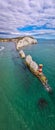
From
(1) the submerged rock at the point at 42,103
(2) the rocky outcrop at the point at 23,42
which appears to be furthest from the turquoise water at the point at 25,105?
(2) the rocky outcrop at the point at 23,42

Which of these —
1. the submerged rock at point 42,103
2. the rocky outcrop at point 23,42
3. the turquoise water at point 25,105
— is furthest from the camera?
the rocky outcrop at point 23,42

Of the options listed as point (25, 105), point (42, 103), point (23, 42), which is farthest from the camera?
point (23, 42)

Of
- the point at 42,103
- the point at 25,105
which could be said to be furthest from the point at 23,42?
the point at 25,105

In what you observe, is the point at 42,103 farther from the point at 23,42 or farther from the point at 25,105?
the point at 23,42

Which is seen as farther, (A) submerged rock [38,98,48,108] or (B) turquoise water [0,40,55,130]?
(A) submerged rock [38,98,48,108]

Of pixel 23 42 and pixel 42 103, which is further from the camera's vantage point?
pixel 23 42

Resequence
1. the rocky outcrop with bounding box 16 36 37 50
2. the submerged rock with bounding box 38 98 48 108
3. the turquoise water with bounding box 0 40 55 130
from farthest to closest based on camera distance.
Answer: the rocky outcrop with bounding box 16 36 37 50 → the submerged rock with bounding box 38 98 48 108 → the turquoise water with bounding box 0 40 55 130

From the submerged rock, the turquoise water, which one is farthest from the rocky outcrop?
the submerged rock

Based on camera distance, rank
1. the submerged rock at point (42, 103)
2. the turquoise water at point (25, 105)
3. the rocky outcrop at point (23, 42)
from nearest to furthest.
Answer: the turquoise water at point (25, 105) → the submerged rock at point (42, 103) → the rocky outcrop at point (23, 42)

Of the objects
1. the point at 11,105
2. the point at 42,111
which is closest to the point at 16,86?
the point at 11,105

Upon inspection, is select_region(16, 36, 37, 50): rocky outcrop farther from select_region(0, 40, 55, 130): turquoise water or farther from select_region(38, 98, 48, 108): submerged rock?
select_region(38, 98, 48, 108): submerged rock

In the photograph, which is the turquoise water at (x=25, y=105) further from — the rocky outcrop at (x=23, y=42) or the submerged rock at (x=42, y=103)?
the rocky outcrop at (x=23, y=42)

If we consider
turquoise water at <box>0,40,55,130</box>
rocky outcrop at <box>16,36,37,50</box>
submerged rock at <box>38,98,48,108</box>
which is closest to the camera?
turquoise water at <box>0,40,55,130</box>

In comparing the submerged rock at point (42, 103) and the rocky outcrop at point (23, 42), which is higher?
the submerged rock at point (42, 103)
